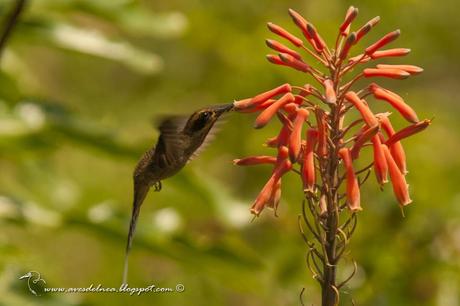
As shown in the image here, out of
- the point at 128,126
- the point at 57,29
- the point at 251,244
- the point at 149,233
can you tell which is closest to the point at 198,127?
the point at 149,233

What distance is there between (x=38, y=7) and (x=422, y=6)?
481 centimetres

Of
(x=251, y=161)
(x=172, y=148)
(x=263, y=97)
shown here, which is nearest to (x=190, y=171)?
(x=172, y=148)

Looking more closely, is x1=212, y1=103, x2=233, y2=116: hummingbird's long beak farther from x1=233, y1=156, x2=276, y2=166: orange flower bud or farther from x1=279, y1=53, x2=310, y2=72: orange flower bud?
x1=279, y1=53, x2=310, y2=72: orange flower bud

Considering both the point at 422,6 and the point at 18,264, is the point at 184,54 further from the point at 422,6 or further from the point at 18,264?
the point at 18,264

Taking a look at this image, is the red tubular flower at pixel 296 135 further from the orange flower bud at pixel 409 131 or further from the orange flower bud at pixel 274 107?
the orange flower bud at pixel 409 131

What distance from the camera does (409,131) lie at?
10.5ft

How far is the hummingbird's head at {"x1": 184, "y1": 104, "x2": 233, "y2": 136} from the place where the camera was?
3559 millimetres

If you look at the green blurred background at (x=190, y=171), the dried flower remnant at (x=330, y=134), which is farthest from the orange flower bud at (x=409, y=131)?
the green blurred background at (x=190, y=171)

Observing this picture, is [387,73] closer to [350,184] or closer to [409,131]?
[409,131]

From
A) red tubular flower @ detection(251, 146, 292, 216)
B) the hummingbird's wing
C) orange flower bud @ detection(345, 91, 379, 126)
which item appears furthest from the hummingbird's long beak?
orange flower bud @ detection(345, 91, 379, 126)

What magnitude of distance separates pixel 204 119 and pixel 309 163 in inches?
23.2

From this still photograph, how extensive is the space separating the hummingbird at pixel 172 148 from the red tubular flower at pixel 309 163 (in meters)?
0.49

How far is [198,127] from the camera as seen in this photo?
3.61 m

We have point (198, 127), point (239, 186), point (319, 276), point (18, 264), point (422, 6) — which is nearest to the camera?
point (319, 276)
